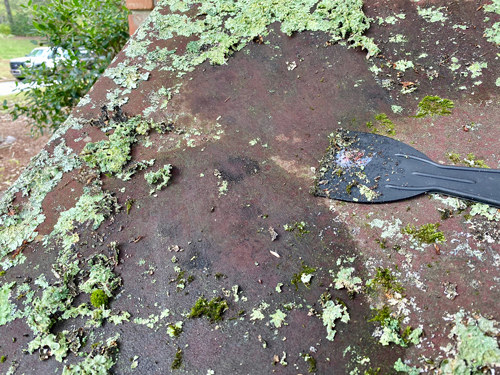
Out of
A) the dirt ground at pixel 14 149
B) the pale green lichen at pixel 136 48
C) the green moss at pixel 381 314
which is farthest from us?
the dirt ground at pixel 14 149

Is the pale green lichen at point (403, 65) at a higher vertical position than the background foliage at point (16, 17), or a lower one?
higher

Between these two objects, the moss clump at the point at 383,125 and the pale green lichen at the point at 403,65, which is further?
the pale green lichen at the point at 403,65

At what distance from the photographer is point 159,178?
154cm

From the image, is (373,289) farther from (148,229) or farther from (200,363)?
(148,229)

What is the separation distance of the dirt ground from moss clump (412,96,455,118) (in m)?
4.33

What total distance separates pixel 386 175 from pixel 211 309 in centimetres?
79

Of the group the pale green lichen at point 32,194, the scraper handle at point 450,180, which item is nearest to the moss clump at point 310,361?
the scraper handle at point 450,180

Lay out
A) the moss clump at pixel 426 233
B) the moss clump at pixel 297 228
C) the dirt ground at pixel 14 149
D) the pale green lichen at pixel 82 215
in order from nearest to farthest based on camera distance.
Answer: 1. the moss clump at pixel 426 233
2. the moss clump at pixel 297 228
3. the pale green lichen at pixel 82 215
4. the dirt ground at pixel 14 149

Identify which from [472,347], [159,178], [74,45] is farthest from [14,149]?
[472,347]

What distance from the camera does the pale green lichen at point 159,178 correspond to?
1526mm

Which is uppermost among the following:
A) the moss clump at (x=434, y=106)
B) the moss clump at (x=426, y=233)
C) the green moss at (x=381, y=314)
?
the moss clump at (x=434, y=106)

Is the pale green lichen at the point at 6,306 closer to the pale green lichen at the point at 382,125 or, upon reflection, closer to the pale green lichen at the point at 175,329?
the pale green lichen at the point at 175,329

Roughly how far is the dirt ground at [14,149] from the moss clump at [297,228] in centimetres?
411

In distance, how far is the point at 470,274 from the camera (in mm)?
1139
